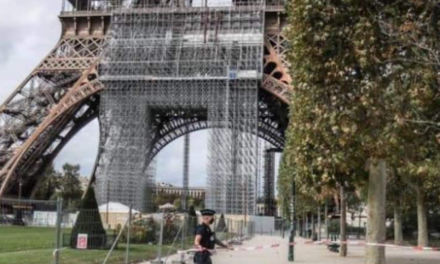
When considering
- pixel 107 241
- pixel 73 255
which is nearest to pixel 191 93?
pixel 107 241

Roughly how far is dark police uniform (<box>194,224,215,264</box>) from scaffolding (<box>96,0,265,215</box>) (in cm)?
4793

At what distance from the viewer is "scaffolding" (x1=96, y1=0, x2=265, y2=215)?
2357 inches

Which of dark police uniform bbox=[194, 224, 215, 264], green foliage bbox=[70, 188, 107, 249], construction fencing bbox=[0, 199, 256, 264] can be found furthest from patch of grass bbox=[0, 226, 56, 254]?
dark police uniform bbox=[194, 224, 215, 264]

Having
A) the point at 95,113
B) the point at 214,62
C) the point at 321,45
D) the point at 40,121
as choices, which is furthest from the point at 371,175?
the point at 95,113

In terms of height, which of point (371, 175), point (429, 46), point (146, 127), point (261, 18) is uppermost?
point (261, 18)

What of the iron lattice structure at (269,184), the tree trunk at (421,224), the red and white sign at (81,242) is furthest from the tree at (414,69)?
the iron lattice structure at (269,184)

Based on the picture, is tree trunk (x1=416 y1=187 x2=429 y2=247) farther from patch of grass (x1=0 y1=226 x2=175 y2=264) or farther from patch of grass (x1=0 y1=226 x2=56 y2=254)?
patch of grass (x1=0 y1=226 x2=56 y2=254)

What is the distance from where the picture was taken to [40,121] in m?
60.7

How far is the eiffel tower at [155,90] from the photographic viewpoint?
59562mm

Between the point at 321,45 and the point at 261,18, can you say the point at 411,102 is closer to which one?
the point at 321,45

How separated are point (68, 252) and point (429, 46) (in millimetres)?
17050

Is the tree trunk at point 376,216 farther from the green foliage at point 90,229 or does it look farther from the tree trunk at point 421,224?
the tree trunk at point 421,224

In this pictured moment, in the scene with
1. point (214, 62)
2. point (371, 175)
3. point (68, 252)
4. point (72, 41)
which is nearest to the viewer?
point (371, 175)

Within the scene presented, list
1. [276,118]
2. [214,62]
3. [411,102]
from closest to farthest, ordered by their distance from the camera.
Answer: [411,102]
[214,62]
[276,118]
